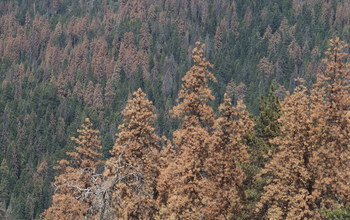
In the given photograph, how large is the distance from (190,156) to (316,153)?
22.6 ft

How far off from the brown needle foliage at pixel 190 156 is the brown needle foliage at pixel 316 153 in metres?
3.97

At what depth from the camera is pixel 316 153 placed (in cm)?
2481

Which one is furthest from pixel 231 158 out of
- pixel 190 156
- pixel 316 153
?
pixel 316 153

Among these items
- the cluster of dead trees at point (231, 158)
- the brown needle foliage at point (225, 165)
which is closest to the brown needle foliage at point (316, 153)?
the cluster of dead trees at point (231, 158)

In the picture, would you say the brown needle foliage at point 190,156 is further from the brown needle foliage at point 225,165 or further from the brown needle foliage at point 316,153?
the brown needle foliage at point 316,153

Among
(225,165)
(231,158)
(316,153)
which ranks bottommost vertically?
(225,165)

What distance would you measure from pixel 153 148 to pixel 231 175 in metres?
5.75

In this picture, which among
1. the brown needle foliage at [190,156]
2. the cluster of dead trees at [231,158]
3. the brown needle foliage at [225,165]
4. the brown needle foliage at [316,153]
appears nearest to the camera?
the brown needle foliage at [316,153]

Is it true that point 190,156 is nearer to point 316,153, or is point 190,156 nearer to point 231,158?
point 231,158

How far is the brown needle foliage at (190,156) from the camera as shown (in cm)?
2719

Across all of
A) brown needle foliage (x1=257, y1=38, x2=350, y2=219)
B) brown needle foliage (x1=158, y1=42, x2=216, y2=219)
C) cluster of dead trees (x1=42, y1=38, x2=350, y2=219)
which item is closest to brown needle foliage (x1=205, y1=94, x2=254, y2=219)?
cluster of dead trees (x1=42, y1=38, x2=350, y2=219)

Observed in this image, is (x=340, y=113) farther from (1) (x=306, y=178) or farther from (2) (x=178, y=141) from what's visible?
(2) (x=178, y=141)

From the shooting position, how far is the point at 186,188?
2789 cm

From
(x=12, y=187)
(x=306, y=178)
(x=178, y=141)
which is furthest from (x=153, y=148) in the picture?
(x=12, y=187)
